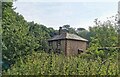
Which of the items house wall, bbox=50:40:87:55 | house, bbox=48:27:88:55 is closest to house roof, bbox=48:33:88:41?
house, bbox=48:27:88:55

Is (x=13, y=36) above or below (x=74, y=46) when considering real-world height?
above

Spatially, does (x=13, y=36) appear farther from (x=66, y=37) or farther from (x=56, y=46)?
(x=66, y=37)

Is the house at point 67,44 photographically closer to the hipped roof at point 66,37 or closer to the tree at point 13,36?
the hipped roof at point 66,37

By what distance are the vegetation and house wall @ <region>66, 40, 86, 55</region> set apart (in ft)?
0.93

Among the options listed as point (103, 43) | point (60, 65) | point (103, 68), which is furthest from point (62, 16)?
point (103, 43)

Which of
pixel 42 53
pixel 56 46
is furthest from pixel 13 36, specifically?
pixel 56 46

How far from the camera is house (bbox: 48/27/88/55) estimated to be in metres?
6.38

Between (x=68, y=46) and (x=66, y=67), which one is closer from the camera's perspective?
(x=66, y=67)

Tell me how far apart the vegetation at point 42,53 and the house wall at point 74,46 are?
0.93 feet

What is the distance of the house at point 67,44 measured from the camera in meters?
6.38

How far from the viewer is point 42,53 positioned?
5.88m

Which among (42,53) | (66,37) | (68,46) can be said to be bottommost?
(42,53)

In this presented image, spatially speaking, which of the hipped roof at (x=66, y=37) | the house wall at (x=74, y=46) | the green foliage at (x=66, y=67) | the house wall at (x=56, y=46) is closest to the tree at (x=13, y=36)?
the house wall at (x=56, y=46)

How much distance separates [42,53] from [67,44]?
3.34ft
